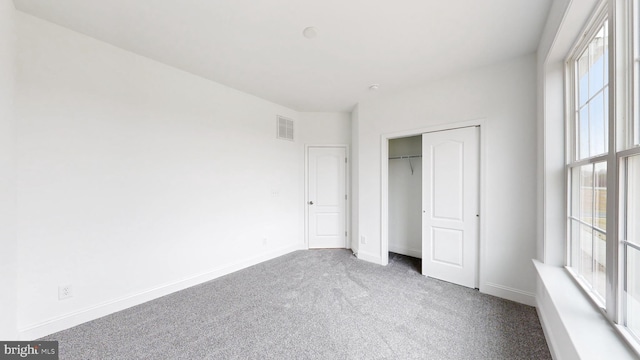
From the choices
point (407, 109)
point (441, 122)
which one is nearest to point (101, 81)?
point (407, 109)

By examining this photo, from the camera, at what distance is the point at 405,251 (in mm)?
3928

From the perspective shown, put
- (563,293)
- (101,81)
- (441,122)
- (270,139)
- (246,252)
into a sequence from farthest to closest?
(270,139)
(246,252)
(441,122)
(101,81)
(563,293)

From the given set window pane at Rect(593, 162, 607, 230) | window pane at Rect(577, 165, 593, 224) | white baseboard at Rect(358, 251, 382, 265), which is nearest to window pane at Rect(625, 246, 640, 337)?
window pane at Rect(593, 162, 607, 230)

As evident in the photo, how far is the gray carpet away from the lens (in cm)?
169

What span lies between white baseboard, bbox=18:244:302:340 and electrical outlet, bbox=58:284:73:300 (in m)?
0.16

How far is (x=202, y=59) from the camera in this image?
2486 millimetres

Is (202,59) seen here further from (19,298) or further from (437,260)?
(437,260)

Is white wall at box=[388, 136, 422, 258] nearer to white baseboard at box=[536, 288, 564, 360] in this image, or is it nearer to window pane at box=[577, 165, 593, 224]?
white baseboard at box=[536, 288, 564, 360]

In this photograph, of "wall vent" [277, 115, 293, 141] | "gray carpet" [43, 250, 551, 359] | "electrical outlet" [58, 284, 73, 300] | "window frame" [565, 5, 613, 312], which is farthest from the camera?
"wall vent" [277, 115, 293, 141]

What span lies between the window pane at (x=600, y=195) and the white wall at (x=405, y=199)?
90.7 inches

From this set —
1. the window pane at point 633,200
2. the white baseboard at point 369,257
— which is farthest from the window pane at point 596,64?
the white baseboard at point 369,257

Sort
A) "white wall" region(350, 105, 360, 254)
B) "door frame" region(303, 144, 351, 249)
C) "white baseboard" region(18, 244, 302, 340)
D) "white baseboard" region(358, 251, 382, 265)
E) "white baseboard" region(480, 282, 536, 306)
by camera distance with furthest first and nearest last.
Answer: "door frame" region(303, 144, 351, 249) < "white wall" region(350, 105, 360, 254) < "white baseboard" region(358, 251, 382, 265) < "white baseboard" region(480, 282, 536, 306) < "white baseboard" region(18, 244, 302, 340)

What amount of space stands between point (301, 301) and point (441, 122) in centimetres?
271

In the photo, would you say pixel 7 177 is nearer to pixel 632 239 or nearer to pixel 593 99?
pixel 632 239
